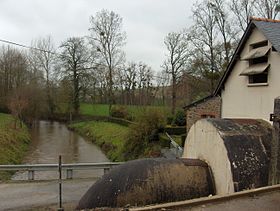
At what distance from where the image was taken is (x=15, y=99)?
126 ft

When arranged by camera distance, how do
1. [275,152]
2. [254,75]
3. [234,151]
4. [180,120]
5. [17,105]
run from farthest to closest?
[17,105] < [180,120] < [254,75] < [234,151] < [275,152]

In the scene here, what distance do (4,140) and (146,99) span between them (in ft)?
77.1

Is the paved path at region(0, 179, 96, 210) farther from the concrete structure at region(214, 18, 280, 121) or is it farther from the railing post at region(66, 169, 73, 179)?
the concrete structure at region(214, 18, 280, 121)

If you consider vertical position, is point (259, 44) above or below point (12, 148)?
above

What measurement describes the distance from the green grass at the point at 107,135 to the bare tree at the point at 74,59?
696 centimetres

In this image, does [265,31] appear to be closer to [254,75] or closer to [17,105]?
[254,75]

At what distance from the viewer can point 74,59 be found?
153ft

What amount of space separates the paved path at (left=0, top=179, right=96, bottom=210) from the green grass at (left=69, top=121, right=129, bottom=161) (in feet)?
32.8

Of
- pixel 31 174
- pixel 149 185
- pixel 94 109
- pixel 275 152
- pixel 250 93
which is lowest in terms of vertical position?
pixel 31 174

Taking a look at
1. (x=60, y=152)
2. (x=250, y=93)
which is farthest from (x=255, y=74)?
(x=60, y=152)

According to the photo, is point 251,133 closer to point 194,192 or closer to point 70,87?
point 194,192

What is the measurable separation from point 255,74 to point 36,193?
9.30m

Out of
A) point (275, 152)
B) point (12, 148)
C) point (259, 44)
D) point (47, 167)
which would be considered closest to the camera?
point (275, 152)

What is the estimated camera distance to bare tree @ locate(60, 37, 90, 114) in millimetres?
46375
